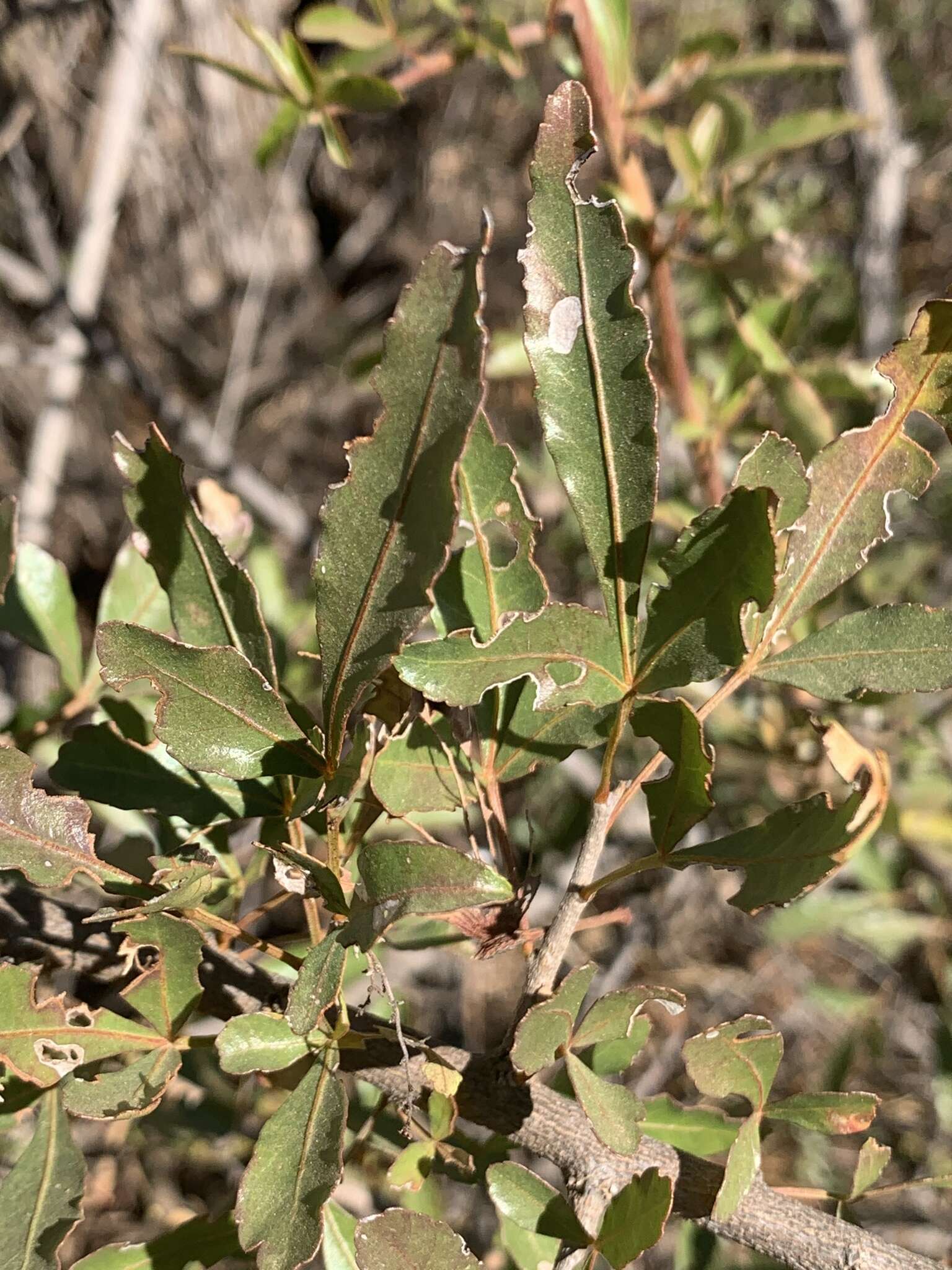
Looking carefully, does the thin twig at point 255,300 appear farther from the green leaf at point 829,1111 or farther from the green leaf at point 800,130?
the green leaf at point 829,1111

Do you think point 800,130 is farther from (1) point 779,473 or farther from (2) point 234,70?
(1) point 779,473

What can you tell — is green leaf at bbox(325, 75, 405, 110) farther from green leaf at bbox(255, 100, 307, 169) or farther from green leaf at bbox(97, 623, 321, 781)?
green leaf at bbox(97, 623, 321, 781)

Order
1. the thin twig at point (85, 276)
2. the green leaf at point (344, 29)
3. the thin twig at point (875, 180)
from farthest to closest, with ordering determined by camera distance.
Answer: the thin twig at point (85, 276), the thin twig at point (875, 180), the green leaf at point (344, 29)

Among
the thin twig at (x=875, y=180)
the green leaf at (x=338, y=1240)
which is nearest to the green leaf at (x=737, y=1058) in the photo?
the green leaf at (x=338, y=1240)

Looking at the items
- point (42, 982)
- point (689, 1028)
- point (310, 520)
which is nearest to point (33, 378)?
→ point (310, 520)

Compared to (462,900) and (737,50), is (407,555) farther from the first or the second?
(737,50)
